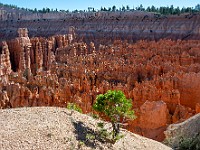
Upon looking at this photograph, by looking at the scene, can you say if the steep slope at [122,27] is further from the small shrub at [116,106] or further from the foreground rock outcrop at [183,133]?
the small shrub at [116,106]

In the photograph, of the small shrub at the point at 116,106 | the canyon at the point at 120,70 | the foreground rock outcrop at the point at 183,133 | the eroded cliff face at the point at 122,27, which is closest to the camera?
the small shrub at the point at 116,106

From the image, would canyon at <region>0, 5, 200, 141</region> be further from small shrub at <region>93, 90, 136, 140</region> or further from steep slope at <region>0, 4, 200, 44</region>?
small shrub at <region>93, 90, 136, 140</region>

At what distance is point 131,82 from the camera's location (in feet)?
96.4

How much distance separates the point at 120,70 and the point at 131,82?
381 cm

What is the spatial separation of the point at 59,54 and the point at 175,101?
28990mm

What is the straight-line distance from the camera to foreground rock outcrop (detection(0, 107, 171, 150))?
970cm

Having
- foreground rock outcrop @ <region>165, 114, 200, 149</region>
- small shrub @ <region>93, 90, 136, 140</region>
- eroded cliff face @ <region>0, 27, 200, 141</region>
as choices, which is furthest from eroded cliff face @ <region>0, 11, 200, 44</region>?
small shrub @ <region>93, 90, 136, 140</region>

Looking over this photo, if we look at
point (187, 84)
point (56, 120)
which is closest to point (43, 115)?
point (56, 120)

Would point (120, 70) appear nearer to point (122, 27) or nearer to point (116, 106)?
point (116, 106)

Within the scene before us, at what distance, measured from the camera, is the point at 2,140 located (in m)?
9.55

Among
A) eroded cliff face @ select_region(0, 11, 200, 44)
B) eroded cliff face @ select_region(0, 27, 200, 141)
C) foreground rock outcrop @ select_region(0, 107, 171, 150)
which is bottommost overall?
eroded cliff face @ select_region(0, 27, 200, 141)

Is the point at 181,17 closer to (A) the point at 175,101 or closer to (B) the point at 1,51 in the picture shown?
(B) the point at 1,51

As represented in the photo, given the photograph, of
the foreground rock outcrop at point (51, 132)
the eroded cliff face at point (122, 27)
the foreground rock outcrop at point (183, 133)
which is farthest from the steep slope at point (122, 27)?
the foreground rock outcrop at point (51, 132)

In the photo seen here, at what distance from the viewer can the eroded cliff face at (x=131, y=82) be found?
21.0m
